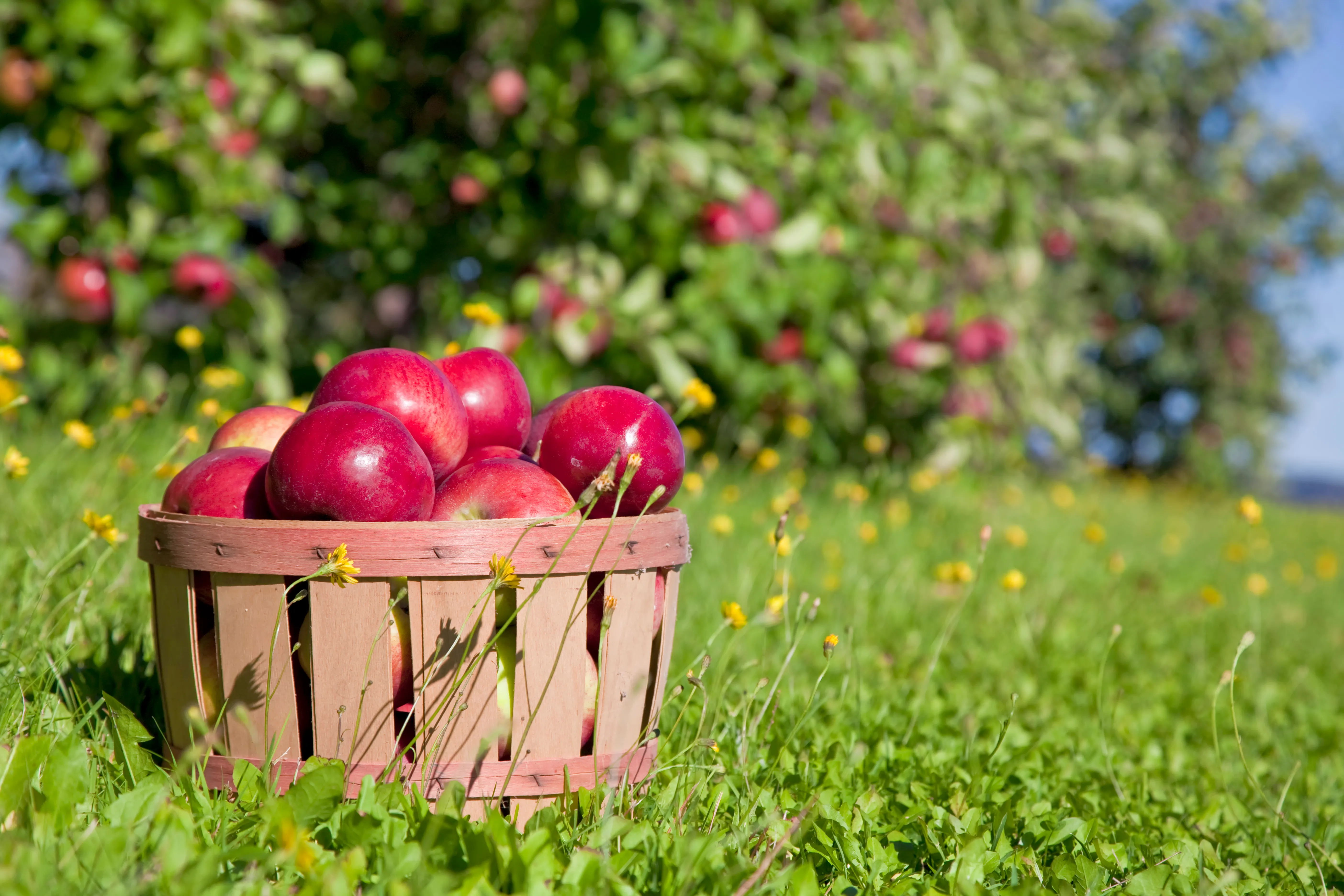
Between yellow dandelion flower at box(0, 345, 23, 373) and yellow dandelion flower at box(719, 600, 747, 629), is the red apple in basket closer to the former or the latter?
yellow dandelion flower at box(719, 600, 747, 629)

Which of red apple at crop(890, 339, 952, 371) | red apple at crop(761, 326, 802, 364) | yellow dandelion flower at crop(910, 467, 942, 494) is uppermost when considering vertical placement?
red apple at crop(761, 326, 802, 364)

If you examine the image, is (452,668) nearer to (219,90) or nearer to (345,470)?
(345,470)

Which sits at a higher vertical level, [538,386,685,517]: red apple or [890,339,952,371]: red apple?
[538,386,685,517]: red apple

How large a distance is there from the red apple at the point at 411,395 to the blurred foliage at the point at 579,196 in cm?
115

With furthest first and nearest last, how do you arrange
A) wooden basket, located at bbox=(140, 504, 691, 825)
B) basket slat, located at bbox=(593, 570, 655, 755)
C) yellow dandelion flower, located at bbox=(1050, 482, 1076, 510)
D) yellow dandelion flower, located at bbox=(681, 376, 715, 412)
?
yellow dandelion flower, located at bbox=(1050, 482, 1076, 510) < yellow dandelion flower, located at bbox=(681, 376, 715, 412) < basket slat, located at bbox=(593, 570, 655, 755) < wooden basket, located at bbox=(140, 504, 691, 825)

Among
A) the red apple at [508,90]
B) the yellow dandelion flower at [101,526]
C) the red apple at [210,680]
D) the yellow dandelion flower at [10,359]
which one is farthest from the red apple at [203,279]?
the red apple at [210,680]

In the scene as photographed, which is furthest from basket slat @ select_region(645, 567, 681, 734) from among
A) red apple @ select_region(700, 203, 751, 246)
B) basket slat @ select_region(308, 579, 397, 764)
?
red apple @ select_region(700, 203, 751, 246)

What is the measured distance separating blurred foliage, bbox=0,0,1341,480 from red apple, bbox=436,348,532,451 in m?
1.02

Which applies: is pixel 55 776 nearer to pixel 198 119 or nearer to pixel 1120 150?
pixel 198 119

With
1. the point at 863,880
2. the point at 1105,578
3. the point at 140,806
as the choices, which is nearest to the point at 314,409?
the point at 140,806

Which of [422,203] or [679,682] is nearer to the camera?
[679,682]

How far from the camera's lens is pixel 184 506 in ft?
4.90

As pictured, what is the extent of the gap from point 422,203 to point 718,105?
1.09m

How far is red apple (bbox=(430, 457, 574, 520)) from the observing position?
4.76 ft
